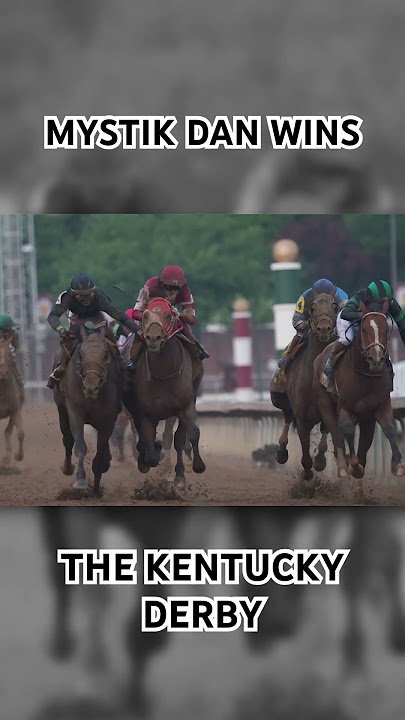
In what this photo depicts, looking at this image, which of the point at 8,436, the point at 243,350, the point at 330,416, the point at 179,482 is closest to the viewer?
Result: the point at 179,482

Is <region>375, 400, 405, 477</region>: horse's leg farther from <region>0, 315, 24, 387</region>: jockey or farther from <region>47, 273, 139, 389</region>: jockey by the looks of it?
<region>0, 315, 24, 387</region>: jockey

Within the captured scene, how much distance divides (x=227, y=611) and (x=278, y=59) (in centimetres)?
240

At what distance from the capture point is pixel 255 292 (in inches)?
1286

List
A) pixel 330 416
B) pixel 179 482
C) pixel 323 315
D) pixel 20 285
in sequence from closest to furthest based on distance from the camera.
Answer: pixel 179 482 < pixel 330 416 < pixel 323 315 < pixel 20 285

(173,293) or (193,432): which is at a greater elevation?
(173,293)

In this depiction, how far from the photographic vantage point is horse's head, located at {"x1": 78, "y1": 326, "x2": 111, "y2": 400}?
11.7m

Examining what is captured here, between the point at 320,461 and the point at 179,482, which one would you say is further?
the point at 320,461

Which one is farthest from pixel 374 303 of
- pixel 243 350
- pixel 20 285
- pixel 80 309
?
pixel 243 350

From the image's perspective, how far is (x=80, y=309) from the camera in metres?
11.9

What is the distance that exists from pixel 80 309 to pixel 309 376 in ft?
5.28

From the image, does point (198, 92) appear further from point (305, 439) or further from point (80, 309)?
point (305, 439)

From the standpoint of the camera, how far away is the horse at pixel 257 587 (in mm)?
8766

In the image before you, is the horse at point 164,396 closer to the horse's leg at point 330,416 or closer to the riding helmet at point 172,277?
the riding helmet at point 172,277

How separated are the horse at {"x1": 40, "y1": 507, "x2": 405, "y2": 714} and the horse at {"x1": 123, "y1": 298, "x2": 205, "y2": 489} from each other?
2.94 m
